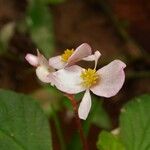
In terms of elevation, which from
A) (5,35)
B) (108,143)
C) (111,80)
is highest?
(5,35)

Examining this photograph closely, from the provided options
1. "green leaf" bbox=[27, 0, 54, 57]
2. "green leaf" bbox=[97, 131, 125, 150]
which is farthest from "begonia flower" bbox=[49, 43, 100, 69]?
"green leaf" bbox=[27, 0, 54, 57]

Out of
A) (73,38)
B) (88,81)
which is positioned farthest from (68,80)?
(73,38)

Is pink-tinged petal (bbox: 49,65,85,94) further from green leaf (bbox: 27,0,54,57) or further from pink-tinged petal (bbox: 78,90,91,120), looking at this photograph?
green leaf (bbox: 27,0,54,57)

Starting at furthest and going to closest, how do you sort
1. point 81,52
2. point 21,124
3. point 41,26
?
point 41,26
point 21,124
point 81,52

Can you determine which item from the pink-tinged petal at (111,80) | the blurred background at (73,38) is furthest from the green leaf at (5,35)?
the pink-tinged petal at (111,80)

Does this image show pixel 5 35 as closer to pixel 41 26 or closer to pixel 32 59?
pixel 41 26
